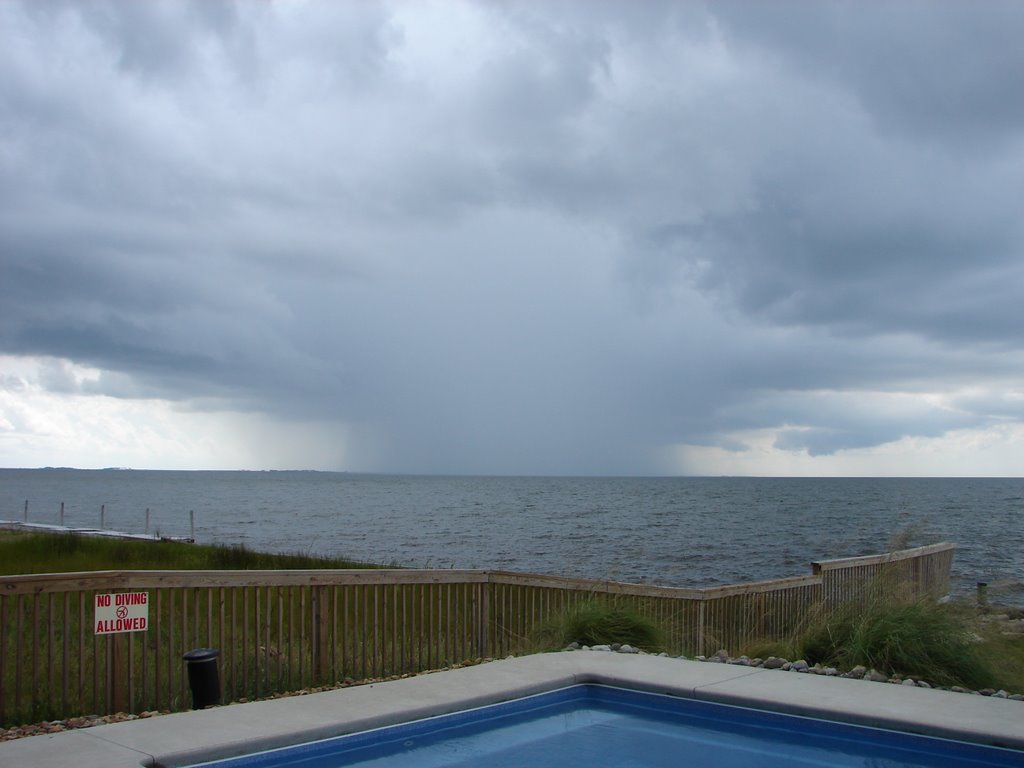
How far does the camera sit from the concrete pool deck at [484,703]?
5.58 metres

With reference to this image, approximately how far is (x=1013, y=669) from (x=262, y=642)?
29.6 feet

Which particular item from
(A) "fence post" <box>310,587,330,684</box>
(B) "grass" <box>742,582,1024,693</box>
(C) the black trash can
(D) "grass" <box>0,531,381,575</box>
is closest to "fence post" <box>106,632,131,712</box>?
(C) the black trash can

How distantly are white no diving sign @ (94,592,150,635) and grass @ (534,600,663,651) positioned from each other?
4.31 meters

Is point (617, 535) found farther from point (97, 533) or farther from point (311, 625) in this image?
point (311, 625)

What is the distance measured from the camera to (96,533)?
32156 mm

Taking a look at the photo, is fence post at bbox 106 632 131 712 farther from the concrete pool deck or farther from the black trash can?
the concrete pool deck

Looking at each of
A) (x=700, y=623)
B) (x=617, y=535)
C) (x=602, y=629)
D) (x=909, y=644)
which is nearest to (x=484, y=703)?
(x=602, y=629)

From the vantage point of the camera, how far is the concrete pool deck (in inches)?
220

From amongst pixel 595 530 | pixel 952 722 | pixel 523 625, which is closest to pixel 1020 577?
pixel 595 530

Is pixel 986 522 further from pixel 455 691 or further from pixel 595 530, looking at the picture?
pixel 455 691

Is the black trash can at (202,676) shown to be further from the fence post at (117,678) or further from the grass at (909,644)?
the grass at (909,644)

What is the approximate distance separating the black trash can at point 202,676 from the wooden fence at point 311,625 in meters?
0.32

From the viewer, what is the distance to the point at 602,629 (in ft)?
32.4

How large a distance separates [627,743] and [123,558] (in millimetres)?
17692
